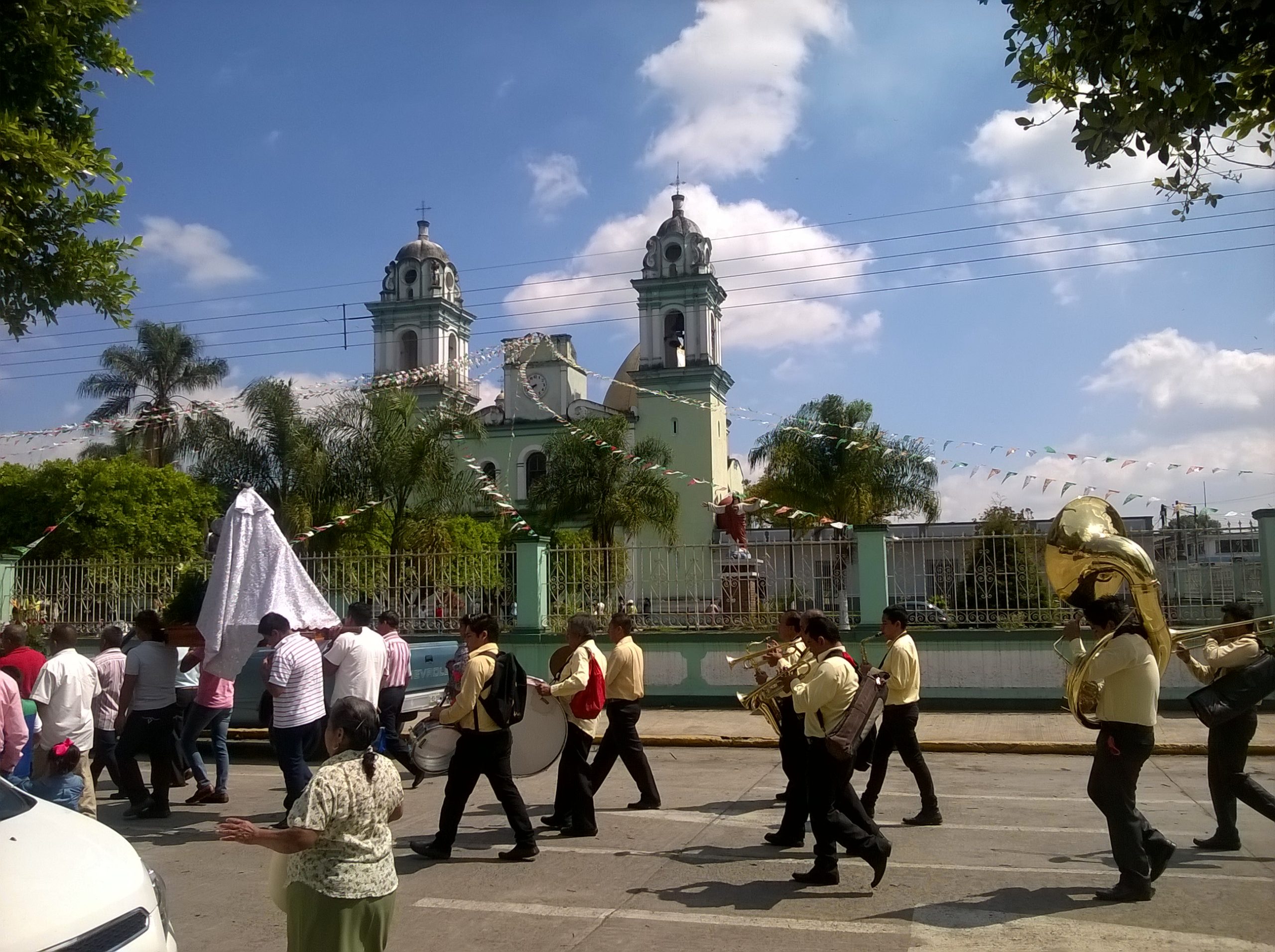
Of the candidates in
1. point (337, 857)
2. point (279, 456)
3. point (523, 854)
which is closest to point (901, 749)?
point (523, 854)

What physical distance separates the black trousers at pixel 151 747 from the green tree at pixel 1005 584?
10.1 meters

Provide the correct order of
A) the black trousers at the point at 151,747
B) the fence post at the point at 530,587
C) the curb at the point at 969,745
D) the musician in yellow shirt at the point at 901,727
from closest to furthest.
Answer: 1. the musician in yellow shirt at the point at 901,727
2. the black trousers at the point at 151,747
3. the curb at the point at 969,745
4. the fence post at the point at 530,587

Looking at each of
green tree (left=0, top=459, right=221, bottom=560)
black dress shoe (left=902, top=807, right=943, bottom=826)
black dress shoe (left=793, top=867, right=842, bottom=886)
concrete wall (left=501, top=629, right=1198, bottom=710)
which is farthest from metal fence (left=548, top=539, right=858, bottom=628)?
green tree (left=0, top=459, right=221, bottom=560)

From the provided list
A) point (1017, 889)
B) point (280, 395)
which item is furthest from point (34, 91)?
point (280, 395)

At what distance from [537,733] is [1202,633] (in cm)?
457

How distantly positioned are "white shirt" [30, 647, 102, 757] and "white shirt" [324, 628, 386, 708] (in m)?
1.81

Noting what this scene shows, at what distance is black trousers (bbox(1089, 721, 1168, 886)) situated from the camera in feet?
19.2

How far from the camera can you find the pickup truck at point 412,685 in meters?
12.0

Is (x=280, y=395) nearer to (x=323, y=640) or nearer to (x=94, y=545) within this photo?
(x=94, y=545)

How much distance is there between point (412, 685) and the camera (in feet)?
40.0

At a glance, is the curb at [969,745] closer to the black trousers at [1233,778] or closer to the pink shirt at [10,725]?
the black trousers at [1233,778]

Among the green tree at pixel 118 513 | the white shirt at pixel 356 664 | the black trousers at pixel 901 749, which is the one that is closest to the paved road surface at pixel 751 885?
the black trousers at pixel 901 749

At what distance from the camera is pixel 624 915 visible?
19.2ft

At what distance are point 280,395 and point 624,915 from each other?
2064 cm
